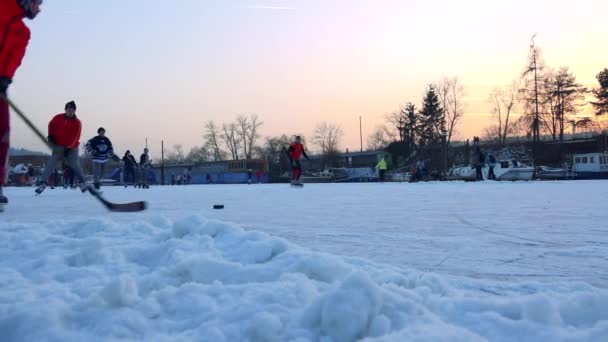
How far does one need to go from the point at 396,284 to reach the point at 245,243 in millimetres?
1137

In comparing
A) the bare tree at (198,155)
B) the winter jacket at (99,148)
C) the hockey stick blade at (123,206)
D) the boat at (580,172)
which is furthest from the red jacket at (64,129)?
the bare tree at (198,155)

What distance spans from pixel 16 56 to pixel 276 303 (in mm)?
2165

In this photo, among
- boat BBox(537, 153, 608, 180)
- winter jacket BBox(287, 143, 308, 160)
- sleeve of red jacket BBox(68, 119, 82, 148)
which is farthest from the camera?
boat BBox(537, 153, 608, 180)

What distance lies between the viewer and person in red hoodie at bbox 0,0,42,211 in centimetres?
258

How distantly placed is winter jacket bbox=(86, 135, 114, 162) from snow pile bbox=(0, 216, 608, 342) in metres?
11.5

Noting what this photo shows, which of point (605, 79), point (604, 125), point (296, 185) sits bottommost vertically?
point (296, 185)

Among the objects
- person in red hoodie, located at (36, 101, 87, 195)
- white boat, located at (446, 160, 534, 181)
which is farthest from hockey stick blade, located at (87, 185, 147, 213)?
white boat, located at (446, 160, 534, 181)

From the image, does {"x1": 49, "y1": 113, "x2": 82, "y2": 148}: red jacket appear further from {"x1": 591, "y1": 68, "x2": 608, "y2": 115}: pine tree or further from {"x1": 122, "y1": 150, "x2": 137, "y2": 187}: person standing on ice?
{"x1": 591, "y1": 68, "x2": 608, "y2": 115}: pine tree

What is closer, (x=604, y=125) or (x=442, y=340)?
(x=442, y=340)

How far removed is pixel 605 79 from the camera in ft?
150

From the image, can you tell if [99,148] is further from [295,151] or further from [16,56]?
[16,56]

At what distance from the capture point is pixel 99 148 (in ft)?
43.9

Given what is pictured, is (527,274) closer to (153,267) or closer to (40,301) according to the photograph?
(153,267)

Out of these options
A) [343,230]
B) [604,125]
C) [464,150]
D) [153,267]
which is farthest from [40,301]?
[604,125]
